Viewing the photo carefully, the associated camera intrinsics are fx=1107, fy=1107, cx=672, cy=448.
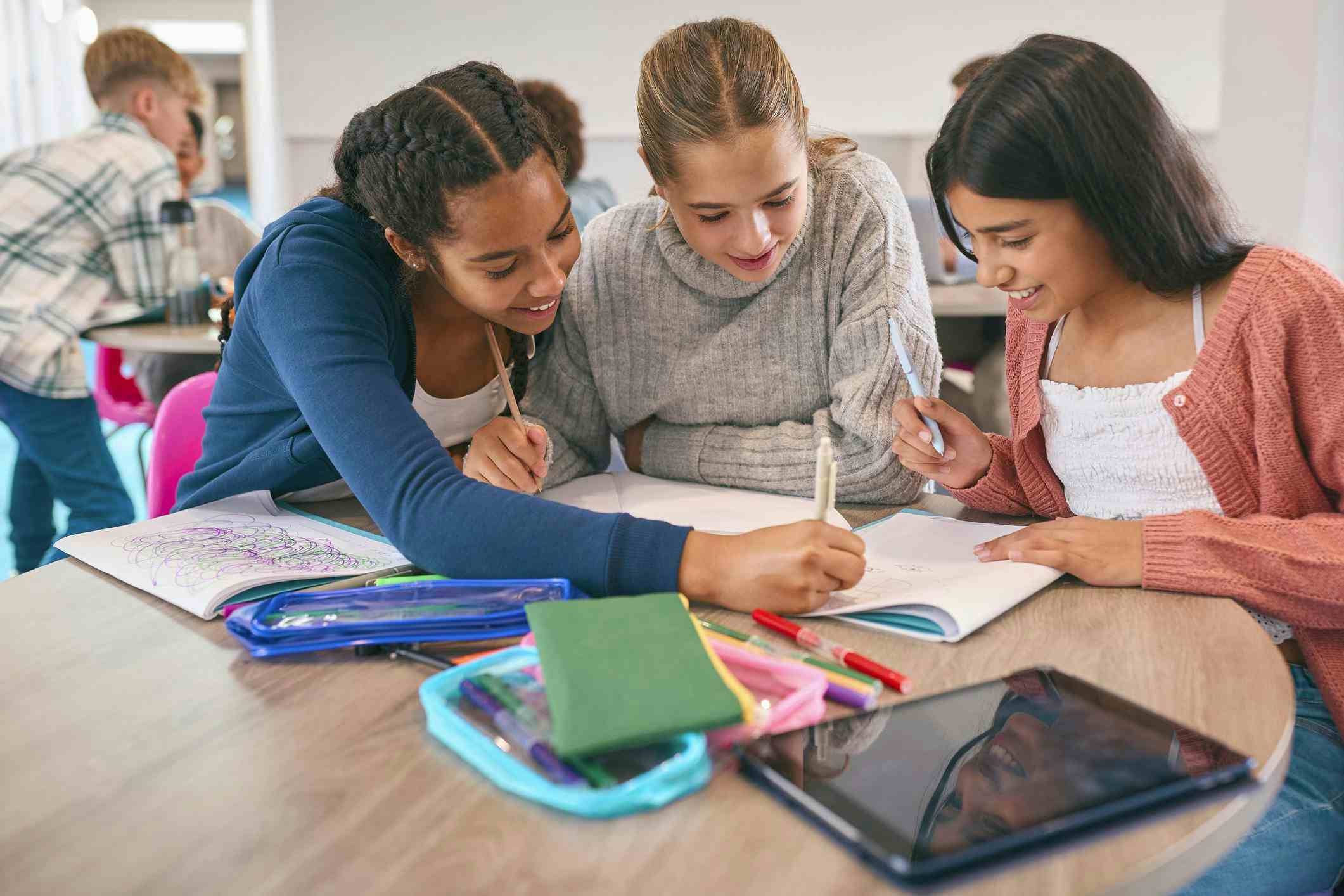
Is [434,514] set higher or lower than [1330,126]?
lower

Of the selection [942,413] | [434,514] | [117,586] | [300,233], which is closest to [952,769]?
[434,514]

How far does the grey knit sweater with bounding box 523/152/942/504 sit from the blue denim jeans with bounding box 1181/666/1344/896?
0.44m

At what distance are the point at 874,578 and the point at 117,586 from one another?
63 cm

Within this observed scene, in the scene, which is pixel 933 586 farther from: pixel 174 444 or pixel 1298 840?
pixel 174 444

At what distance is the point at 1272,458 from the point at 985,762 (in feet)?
1.63

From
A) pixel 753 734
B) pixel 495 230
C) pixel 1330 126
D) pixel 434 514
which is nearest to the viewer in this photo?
pixel 753 734

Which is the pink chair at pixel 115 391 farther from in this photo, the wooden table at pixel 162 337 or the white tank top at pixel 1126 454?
the white tank top at pixel 1126 454

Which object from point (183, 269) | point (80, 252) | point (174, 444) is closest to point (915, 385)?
point (174, 444)

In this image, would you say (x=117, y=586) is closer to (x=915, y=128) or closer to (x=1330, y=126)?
(x=1330, y=126)

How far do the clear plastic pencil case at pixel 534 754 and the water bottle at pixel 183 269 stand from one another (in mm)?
2101

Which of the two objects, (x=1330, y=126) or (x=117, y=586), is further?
(x=1330, y=126)

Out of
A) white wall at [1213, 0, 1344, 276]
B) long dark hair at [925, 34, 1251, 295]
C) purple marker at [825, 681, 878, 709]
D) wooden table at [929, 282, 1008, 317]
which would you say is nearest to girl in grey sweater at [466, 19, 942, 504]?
long dark hair at [925, 34, 1251, 295]

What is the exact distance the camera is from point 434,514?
0.90 m

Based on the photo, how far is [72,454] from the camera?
105 inches
